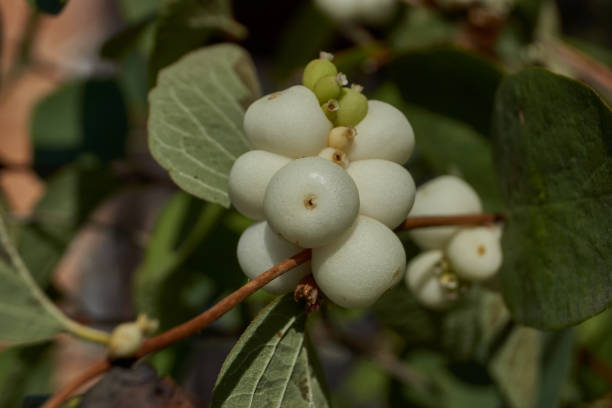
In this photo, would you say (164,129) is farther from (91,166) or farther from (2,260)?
(91,166)

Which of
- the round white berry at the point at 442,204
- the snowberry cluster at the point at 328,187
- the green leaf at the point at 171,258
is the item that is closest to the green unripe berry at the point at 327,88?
the snowberry cluster at the point at 328,187

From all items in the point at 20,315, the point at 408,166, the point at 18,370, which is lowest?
the point at 18,370

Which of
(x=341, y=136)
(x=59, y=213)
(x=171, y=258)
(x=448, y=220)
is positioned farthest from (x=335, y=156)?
(x=59, y=213)

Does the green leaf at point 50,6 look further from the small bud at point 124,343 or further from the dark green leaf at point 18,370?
the dark green leaf at point 18,370

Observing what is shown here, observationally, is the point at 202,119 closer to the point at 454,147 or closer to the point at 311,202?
the point at 311,202

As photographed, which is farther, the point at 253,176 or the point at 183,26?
the point at 183,26

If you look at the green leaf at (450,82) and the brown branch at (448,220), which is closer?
the brown branch at (448,220)
